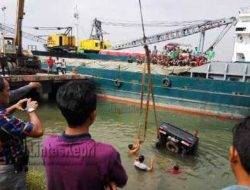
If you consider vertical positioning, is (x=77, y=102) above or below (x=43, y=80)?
above

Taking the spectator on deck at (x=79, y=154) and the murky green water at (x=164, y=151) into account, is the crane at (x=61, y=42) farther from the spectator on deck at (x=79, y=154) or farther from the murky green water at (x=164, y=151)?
the spectator on deck at (x=79, y=154)

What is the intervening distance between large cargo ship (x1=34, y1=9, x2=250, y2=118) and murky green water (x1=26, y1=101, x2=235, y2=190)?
2.41ft

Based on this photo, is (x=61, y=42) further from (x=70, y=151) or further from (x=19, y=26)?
(x=70, y=151)

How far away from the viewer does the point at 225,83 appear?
18766mm

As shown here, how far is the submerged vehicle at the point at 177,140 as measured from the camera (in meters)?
11.5

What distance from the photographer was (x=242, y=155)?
1.76 metres

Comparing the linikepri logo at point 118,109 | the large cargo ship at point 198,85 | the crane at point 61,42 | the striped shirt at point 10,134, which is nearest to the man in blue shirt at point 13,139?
the striped shirt at point 10,134

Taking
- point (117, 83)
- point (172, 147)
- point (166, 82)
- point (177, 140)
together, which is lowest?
point (172, 147)

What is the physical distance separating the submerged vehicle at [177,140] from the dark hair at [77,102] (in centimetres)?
933

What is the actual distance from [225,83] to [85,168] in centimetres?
1731

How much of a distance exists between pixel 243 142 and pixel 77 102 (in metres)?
1.18

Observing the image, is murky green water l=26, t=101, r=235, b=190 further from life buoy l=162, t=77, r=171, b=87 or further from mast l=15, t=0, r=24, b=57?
mast l=15, t=0, r=24, b=57

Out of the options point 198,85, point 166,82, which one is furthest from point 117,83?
point 198,85

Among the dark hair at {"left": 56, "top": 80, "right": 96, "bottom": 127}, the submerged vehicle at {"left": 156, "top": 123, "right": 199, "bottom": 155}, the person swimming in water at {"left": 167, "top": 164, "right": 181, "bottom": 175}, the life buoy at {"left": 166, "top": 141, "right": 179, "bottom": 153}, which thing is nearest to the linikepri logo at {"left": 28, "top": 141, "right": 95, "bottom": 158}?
the dark hair at {"left": 56, "top": 80, "right": 96, "bottom": 127}
